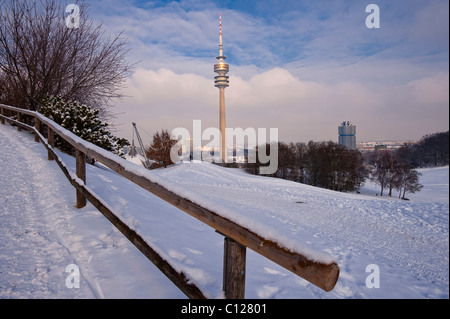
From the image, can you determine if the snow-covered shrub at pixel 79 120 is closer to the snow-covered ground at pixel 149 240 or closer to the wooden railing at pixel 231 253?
the snow-covered ground at pixel 149 240

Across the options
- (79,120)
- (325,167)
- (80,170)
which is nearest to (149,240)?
(80,170)

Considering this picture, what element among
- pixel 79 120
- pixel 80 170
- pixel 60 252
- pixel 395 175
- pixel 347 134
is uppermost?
pixel 347 134

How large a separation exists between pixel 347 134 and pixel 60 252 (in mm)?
46136

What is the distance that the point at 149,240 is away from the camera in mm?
2414

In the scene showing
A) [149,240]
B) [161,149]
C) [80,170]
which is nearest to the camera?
[149,240]

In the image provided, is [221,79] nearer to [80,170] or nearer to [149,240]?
[80,170]

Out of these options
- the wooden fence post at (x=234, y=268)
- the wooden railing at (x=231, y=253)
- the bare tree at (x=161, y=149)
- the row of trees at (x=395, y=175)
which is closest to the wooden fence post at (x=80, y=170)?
the wooden railing at (x=231, y=253)

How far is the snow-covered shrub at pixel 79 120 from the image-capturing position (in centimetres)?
973

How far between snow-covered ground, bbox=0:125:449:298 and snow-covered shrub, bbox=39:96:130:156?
1.47 metres

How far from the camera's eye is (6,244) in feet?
9.40
